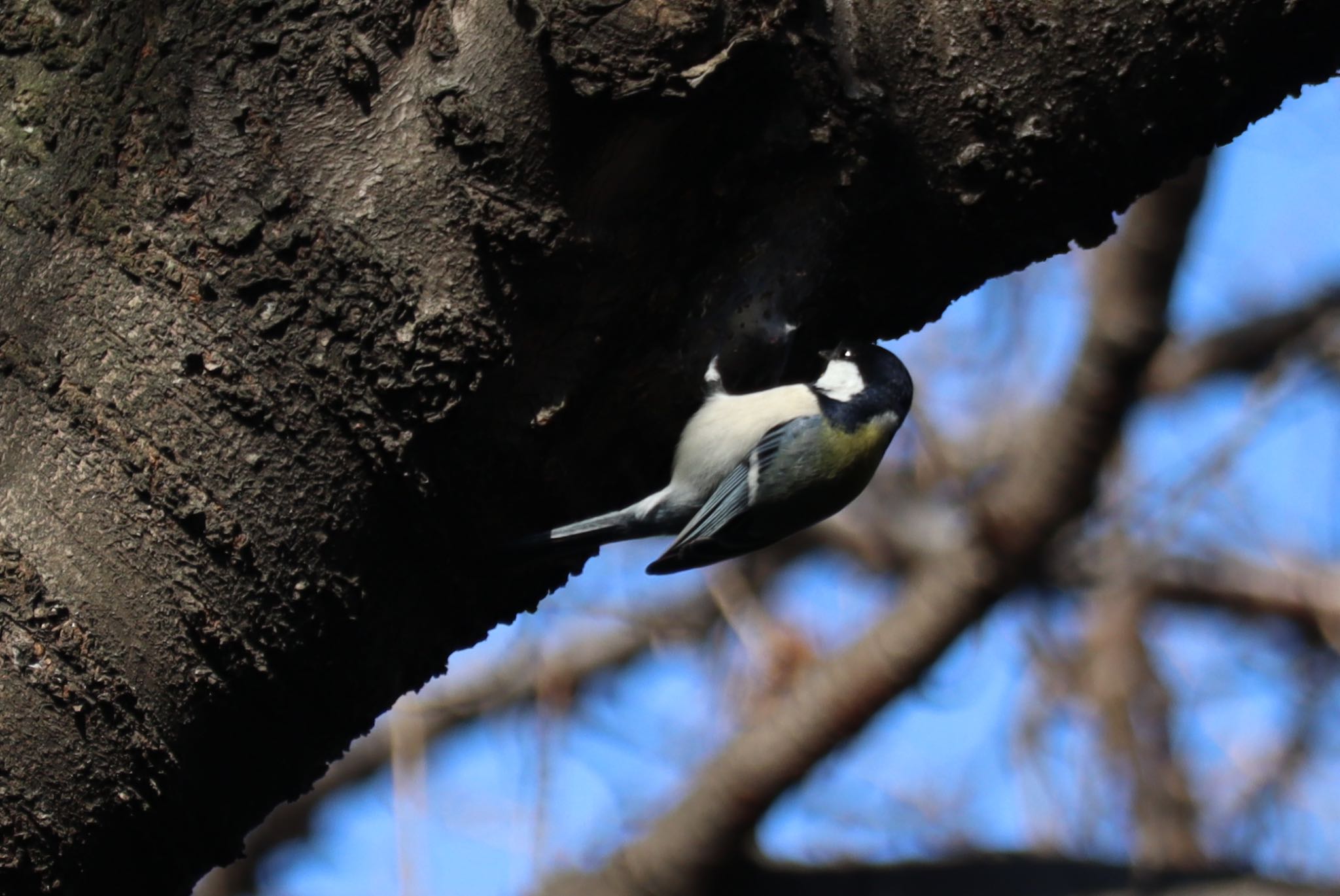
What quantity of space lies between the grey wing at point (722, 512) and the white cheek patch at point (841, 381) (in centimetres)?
15

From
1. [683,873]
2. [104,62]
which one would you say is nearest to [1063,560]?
[683,873]

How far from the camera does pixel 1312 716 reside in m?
6.53

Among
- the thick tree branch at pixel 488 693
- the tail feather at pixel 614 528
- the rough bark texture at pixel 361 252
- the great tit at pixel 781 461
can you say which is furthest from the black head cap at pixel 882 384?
the thick tree branch at pixel 488 693

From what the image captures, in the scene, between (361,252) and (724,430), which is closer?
(361,252)

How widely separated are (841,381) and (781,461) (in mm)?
233

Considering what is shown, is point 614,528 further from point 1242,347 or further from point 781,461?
point 1242,347

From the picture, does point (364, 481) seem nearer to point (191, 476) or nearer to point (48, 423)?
point (191, 476)

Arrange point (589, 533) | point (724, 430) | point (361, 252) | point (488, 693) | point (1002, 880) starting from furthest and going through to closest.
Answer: point (488, 693) → point (1002, 880) → point (724, 430) → point (589, 533) → point (361, 252)

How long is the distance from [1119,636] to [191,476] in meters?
5.35

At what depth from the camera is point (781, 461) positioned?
2.88 meters

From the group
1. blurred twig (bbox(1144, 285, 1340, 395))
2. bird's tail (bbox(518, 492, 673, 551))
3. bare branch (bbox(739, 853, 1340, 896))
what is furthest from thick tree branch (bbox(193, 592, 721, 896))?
bird's tail (bbox(518, 492, 673, 551))

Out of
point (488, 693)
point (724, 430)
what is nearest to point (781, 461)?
point (724, 430)

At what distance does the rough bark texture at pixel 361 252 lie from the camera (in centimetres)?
159

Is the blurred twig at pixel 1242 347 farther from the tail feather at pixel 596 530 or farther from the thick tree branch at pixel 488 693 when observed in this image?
the tail feather at pixel 596 530
